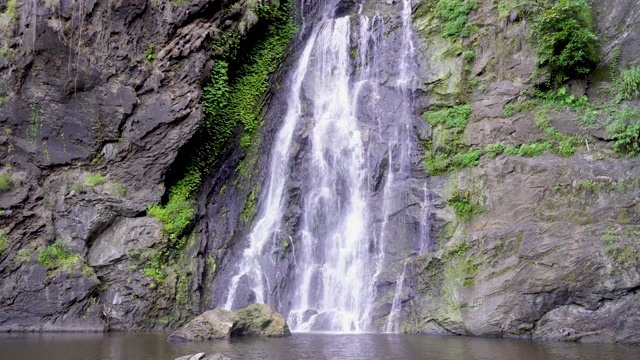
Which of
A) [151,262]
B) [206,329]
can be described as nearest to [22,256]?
[151,262]

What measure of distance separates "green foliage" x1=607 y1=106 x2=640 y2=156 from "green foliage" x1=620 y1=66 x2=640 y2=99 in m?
0.54

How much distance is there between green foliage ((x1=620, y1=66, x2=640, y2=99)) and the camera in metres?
14.8

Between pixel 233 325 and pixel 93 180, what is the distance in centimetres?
712

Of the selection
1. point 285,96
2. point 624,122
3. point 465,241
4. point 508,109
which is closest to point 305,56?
point 285,96

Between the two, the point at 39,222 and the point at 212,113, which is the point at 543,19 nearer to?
the point at 212,113

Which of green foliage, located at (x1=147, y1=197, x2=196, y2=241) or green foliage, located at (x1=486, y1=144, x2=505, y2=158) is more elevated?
green foliage, located at (x1=486, y1=144, x2=505, y2=158)

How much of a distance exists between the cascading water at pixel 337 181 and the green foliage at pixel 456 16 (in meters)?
1.35

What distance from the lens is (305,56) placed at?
21.1 metres

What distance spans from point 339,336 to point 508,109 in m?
8.65

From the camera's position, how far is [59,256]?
15.6m

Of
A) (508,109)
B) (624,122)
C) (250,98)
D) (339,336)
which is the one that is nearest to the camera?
(339,336)

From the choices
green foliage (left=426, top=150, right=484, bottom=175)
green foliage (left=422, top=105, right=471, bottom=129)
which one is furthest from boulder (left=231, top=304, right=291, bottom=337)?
green foliage (left=422, top=105, right=471, bottom=129)

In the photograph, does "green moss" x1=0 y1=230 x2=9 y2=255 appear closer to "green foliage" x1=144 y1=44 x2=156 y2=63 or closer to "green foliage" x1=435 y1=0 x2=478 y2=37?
"green foliage" x1=144 y1=44 x2=156 y2=63

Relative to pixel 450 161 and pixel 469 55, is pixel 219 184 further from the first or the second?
pixel 469 55
